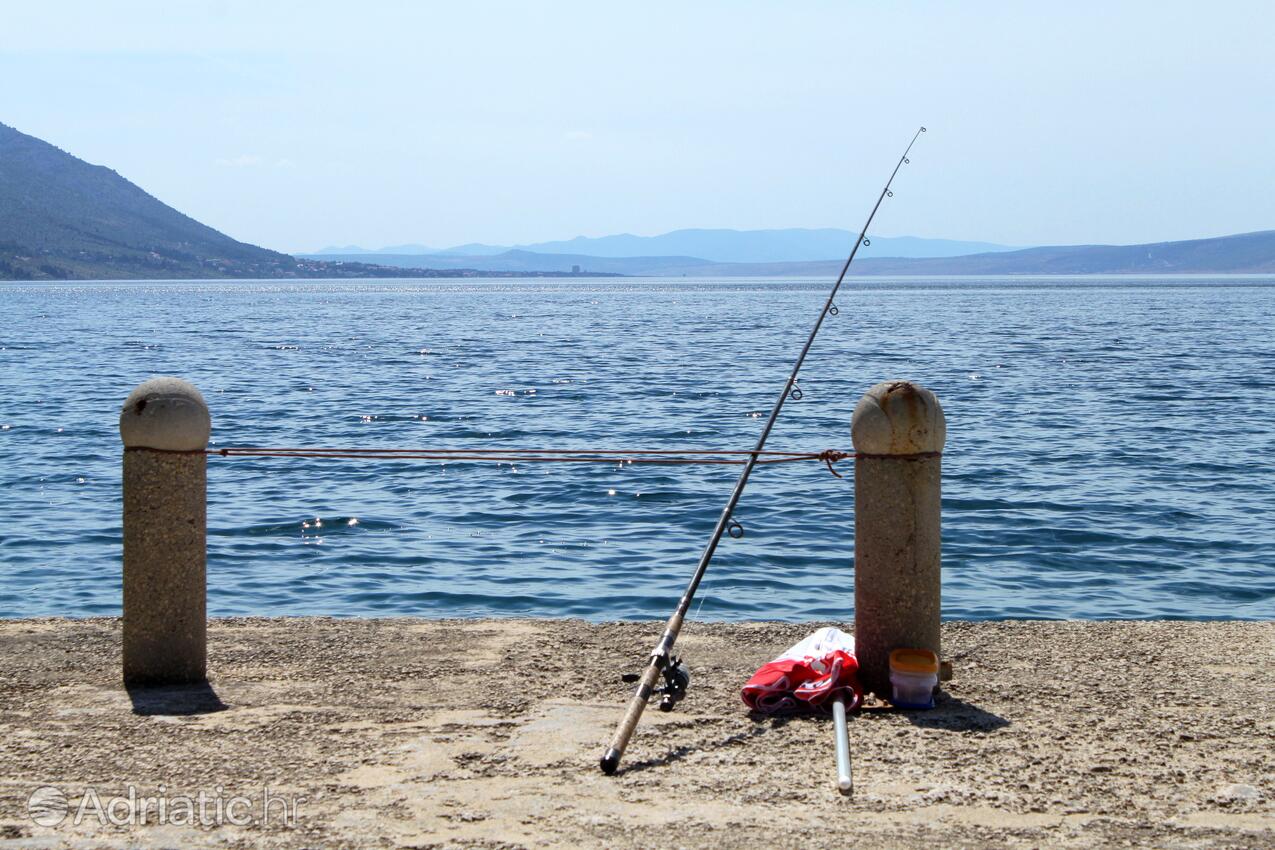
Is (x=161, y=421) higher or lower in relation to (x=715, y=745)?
higher

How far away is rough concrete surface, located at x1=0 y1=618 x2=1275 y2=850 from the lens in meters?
3.98

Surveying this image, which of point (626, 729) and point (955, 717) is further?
point (955, 717)

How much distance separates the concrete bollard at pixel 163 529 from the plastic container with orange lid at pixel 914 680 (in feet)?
8.85

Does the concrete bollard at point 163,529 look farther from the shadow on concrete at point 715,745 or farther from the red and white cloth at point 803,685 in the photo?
the red and white cloth at point 803,685

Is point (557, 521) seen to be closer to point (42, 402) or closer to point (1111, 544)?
point (1111, 544)

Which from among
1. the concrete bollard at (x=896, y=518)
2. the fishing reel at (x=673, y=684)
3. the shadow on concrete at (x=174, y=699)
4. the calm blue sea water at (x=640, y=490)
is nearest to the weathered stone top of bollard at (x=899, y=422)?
the concrete bollard at (x=896, y=518)

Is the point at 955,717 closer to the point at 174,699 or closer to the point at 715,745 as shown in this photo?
the point at 715,745

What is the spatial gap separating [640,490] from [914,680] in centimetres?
1085

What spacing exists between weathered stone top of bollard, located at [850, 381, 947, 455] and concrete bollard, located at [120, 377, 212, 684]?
2.53m

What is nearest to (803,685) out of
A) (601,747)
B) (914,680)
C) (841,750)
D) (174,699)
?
(914,680)

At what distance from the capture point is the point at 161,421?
5.38 m

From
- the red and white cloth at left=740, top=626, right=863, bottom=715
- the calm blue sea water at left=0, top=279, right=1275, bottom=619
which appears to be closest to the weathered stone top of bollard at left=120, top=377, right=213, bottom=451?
the red and white cloth at left=740, top=626, right=863, bottom=715

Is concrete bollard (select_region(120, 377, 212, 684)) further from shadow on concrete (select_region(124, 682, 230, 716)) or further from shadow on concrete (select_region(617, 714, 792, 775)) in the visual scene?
shadow on concrete (select_region(617, 714, 792, 775))

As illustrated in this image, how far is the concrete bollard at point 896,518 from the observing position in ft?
17.5
